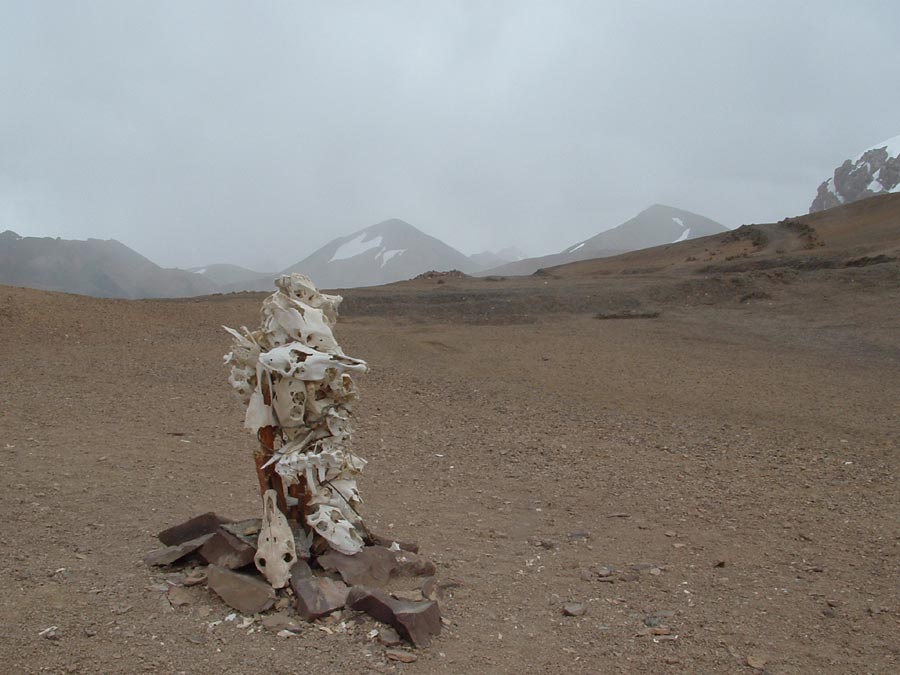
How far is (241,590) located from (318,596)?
0.52 metres

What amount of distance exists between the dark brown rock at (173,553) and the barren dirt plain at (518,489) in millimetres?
106

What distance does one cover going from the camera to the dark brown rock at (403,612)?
4.32m

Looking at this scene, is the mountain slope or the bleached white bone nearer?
the bleached white bone

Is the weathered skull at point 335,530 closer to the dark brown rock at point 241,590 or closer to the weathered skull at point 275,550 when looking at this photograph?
the weathered skull at point 275,550

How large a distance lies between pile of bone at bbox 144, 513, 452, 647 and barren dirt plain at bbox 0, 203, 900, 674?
0.14 meters

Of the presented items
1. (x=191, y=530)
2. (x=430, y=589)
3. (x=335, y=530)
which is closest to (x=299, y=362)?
(x=335, y=530)

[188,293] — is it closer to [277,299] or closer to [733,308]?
[733,308]

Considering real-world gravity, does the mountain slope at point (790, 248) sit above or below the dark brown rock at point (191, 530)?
above

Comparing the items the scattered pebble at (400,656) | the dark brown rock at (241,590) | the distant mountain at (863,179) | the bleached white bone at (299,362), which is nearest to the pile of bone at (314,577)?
the dark brown rock at (241,590)

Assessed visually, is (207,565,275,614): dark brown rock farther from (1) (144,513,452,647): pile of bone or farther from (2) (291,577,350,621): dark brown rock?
(2) (291,577,350,621): dark brown rock

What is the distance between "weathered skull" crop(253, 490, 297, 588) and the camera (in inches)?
190

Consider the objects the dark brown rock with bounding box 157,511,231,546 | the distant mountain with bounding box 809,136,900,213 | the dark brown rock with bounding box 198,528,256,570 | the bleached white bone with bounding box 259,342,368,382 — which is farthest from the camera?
the distant mountain with bounding box 809,136,900,213

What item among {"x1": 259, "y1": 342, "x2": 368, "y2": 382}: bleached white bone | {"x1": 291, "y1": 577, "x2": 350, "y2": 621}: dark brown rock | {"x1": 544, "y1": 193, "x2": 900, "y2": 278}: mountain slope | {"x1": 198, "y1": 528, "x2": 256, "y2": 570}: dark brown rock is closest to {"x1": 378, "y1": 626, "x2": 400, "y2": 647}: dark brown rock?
→ {"x1": 291, "y1": 577, "x2": 350, "y2": 621}: dark brown rock

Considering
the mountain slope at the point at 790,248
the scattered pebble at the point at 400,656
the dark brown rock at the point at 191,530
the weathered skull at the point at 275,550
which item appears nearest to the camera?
the scattered pebble at the point at 400,656
